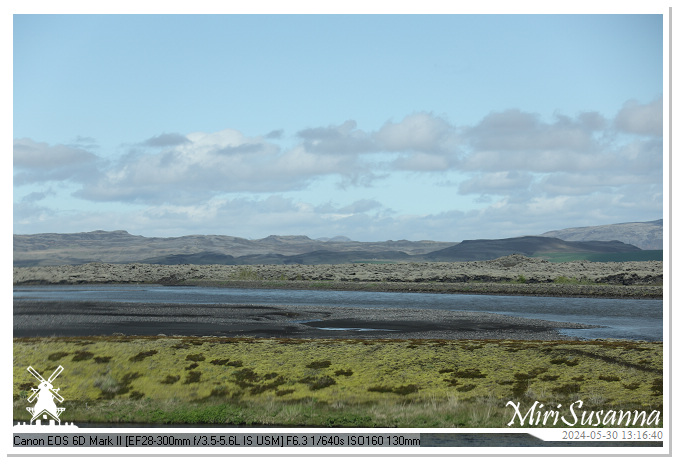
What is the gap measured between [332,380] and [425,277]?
117 meters

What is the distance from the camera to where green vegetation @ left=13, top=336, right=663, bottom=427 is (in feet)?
79.9

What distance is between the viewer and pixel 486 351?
33844 mm

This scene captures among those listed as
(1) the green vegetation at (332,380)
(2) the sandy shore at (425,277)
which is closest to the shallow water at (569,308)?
(2) the sandy shore at (425,277)

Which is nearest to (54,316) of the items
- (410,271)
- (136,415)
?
(136,415)

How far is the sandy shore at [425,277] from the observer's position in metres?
112

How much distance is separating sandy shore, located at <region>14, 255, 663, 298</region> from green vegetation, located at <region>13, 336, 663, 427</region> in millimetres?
75337

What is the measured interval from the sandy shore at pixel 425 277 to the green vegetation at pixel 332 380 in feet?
A: 247
